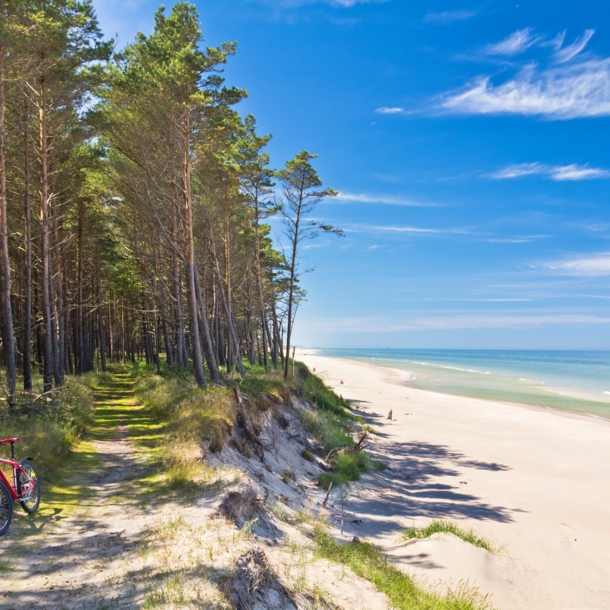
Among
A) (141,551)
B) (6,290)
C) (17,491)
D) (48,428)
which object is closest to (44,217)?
(6,290)

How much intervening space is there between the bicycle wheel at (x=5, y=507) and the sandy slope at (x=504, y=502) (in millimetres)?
6316

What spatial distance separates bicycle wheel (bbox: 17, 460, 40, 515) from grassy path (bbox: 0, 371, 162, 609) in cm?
17

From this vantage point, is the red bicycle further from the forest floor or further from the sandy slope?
the sandy slope

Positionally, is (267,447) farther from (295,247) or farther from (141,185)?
(295,247)

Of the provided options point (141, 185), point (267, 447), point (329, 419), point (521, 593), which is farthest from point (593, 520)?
point (141, 185)

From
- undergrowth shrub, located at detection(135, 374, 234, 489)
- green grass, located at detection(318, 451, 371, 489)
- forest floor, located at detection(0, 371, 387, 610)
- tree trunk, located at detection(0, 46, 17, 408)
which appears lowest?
green grass, located at detection(318, 451, 371, 489)

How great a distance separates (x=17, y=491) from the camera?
18.4 ft

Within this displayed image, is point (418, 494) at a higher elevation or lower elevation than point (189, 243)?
lower

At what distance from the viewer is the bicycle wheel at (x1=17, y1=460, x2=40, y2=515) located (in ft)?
18.7

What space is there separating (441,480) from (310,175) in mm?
16403

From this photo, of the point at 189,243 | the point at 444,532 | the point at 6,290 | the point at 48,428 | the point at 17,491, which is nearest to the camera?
the point at 17,491

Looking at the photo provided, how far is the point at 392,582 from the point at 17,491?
18.2ft

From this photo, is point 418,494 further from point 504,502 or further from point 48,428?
point 48,428

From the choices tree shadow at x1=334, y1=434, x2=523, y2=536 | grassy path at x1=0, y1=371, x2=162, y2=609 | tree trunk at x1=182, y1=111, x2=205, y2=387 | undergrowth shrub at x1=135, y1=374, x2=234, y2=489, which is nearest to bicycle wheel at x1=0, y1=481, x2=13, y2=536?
grassy path at x1=0, y1=371, x2=162, y2=609
